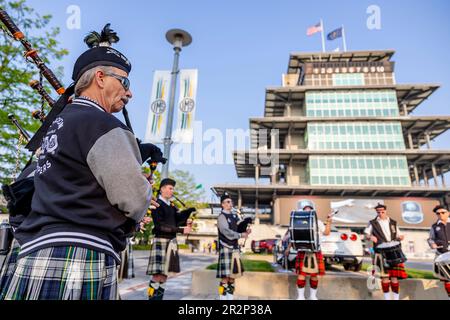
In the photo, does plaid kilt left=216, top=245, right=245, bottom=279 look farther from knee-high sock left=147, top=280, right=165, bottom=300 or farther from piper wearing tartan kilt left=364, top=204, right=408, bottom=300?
piper wearing tartan kilt left=364, top=204, right=408, bottom=300

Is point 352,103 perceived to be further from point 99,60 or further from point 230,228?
point 99,60

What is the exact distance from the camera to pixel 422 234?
1355 inches

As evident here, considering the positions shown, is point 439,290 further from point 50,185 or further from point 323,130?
point 323,130

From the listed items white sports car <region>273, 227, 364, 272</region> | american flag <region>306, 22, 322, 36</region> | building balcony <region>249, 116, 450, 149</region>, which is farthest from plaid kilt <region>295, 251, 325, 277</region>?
american flag <region>306, 22, 322, 36</region>

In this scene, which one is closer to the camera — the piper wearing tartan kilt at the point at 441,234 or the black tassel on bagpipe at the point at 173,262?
the black tassel on bagpipe at the point at 173,262

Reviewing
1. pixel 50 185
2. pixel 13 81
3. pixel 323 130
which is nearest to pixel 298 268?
pixel 50 185

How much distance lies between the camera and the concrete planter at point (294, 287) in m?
5.90

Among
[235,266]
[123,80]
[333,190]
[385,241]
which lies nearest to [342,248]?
[385,241]

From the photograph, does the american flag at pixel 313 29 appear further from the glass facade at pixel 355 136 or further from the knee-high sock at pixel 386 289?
the knee-high sock at pixel 386 289

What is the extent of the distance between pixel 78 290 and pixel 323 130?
1691 inches

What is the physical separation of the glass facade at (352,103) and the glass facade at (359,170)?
24.5ft

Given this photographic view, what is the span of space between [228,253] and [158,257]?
65.0 inches

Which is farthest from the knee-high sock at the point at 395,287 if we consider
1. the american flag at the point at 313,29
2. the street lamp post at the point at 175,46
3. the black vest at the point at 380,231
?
the american flag at the point at 313,29

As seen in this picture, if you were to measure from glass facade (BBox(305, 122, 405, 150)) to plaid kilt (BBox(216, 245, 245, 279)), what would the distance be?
36.9 meters
